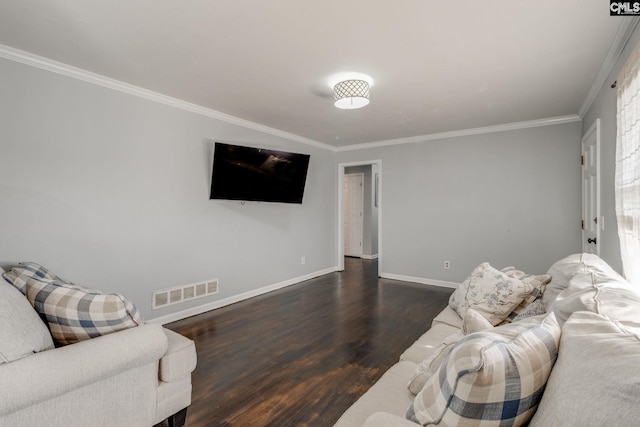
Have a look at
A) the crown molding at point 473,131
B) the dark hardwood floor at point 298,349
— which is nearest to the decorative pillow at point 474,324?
the dark hardwood floor at point 298,349

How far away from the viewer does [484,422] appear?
0.74 metres

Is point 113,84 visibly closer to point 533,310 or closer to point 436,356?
point 436,356

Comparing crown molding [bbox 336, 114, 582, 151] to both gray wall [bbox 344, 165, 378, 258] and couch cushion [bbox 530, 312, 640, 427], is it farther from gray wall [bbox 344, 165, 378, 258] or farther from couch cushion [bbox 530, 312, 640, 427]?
couch cushion [bbox 530, 312, 640, 427]

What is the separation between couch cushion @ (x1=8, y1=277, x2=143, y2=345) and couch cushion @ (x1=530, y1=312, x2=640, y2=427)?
5.46ft

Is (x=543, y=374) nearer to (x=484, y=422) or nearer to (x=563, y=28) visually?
(x=484, y=422)

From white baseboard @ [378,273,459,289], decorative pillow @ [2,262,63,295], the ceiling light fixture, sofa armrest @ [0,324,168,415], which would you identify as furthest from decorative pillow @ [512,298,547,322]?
white baseboard @ [378,273,459,289]

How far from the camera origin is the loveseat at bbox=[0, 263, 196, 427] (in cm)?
116

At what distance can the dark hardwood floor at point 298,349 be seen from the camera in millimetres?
1911

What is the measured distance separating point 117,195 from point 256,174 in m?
1.56

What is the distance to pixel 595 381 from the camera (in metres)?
0.64

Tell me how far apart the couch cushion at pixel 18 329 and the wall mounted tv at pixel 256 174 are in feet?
7.72

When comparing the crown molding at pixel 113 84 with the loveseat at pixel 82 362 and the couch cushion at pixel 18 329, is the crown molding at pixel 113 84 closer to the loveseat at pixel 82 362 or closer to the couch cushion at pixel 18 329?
the loveseat at pixel 82 362

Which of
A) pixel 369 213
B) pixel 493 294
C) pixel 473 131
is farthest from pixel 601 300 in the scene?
pixel 369 213

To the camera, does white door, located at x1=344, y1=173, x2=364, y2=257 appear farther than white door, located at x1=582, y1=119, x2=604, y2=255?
Yes
